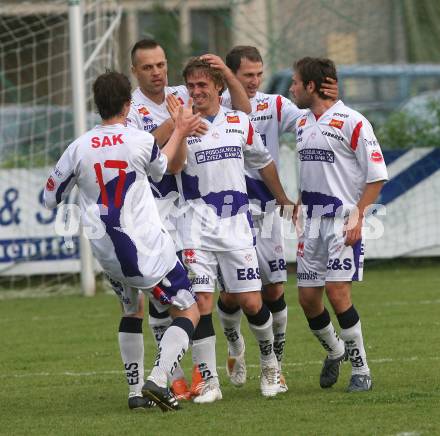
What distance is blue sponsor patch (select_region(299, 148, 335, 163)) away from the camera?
307 inches

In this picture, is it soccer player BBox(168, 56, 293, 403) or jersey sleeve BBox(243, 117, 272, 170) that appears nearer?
soccer player BBox(168, 56, 293, 403)

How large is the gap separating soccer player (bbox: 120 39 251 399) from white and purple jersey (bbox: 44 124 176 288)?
→ 87 cm

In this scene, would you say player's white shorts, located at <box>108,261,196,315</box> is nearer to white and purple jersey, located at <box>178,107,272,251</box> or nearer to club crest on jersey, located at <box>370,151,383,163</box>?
white and purple jersey, located at <box>178,107,272,251</box>

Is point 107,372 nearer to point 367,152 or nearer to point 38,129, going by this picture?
point 367,152

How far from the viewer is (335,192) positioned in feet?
25.6

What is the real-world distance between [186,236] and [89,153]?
3.57ft

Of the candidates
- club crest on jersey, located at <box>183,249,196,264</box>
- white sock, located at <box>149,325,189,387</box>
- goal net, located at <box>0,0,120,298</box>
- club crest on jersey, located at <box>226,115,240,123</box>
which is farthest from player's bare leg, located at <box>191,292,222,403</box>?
goal net, located at <box>0,0,120,298</box>

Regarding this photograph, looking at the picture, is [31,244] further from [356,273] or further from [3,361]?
[356,273]

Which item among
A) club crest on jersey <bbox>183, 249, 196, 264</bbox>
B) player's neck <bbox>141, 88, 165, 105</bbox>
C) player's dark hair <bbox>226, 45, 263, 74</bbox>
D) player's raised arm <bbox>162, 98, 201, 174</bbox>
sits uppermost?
player's dark hair <bbox>226, 45, 263, 74</bbox>

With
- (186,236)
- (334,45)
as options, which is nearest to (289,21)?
(334,45)

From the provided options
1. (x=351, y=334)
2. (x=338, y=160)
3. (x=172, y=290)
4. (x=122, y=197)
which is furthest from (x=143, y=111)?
(x=351, y=334)

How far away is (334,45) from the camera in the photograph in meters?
20.1

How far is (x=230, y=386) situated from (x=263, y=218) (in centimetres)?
122

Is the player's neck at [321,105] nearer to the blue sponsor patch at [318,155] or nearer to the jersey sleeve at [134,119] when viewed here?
the blue sponsor patch at [318,155]
